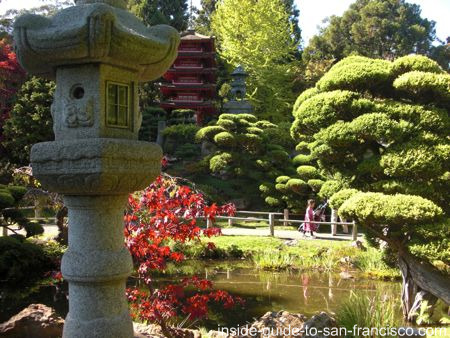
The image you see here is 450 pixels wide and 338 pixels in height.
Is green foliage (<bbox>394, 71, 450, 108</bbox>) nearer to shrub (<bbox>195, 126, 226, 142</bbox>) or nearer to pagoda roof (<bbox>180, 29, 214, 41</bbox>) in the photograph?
shrub (<bbox>195, 126, 226, 142</bbox>)

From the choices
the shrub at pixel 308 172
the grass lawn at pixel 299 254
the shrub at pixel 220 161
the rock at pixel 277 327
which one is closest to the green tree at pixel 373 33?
the shrub at pixel 220 161

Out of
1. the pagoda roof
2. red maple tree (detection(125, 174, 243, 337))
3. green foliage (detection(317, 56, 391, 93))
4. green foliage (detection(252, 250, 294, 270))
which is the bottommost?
green foliage (detection(252, 250, 294, 270))

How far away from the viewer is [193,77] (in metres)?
24.1

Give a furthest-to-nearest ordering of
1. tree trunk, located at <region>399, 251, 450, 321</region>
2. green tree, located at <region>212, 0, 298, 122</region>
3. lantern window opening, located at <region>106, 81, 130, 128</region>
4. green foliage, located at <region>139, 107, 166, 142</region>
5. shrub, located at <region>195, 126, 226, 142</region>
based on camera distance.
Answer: green tree, located at <region>212, 0, 298, 122</region> → green foliage, located at <region>139, 107, 166, 142</region> → shrub, located at <region>195, 126, 226, 142</region> → tree trunk, located at <region>399, 251, 450, 321</region> → lantern window opening, located at <region>106, 81, 130, 128</region>

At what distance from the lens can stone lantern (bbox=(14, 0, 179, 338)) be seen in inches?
107

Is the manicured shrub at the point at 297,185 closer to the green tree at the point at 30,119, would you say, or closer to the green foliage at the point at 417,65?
the green foliage at the point at 417,65

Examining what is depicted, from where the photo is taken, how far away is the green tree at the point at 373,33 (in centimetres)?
3067

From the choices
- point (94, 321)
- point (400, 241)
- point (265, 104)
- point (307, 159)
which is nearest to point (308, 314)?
point (400, 241)

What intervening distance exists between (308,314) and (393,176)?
2.71 m

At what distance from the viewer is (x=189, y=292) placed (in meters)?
8.34

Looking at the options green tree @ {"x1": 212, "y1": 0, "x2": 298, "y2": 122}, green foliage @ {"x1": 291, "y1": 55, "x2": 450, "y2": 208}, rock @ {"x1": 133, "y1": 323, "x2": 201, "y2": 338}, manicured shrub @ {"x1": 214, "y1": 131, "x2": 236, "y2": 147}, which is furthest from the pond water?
green tree @ {"x1": 212, "y1": 0, "x2": 298, "y2": 122}

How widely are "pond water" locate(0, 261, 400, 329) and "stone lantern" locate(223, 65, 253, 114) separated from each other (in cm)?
1207

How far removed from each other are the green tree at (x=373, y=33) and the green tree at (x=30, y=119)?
63.5ft

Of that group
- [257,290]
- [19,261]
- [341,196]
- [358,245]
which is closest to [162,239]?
[341,196]
